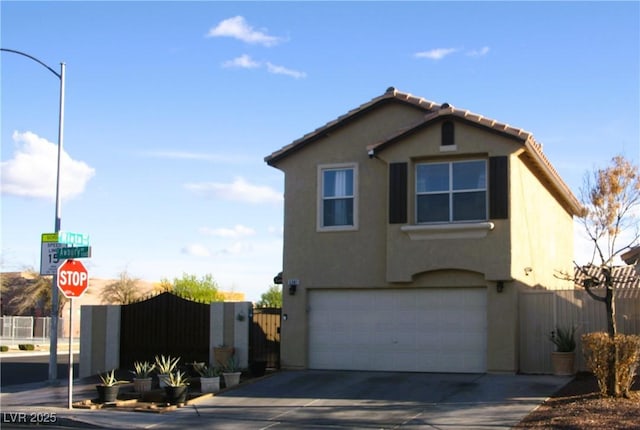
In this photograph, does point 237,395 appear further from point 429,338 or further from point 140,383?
point 429,338

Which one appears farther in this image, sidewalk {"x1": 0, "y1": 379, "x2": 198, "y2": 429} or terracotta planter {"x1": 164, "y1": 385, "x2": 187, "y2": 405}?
terracotta planter {"x1": 164, "y1": 385, "x2": 187, "y2": 405}

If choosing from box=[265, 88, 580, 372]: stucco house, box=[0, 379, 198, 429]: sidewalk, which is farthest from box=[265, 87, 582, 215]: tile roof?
box=[0, 379, 198, 429]: sidewalk

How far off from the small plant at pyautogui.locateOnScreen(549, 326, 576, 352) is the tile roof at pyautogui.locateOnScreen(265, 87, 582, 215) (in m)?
4.41

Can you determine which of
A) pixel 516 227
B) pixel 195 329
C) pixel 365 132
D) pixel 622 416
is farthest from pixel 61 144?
pixel 622 416

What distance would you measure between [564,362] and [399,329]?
159 inches

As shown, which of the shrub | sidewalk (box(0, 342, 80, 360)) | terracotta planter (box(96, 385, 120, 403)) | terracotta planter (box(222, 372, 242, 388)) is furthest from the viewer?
sidewalk (box(0, 342, 80, 360))

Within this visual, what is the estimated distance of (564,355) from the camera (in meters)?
18.1

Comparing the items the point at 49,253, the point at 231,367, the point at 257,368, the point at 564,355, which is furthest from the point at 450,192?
the point at 49,253

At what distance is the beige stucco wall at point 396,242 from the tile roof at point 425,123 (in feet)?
0.70

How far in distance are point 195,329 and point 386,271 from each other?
227 inches

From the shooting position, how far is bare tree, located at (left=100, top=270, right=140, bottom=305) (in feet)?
193

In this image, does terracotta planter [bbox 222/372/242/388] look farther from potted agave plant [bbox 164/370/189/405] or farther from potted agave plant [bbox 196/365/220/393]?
potted agave plant [bbox 164/370/189/405]

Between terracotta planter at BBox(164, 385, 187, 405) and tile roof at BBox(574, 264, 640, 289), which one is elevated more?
tile roof at BBox(574, 264, 640, 289)

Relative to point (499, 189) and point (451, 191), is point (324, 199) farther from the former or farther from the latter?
point (499, 189)
